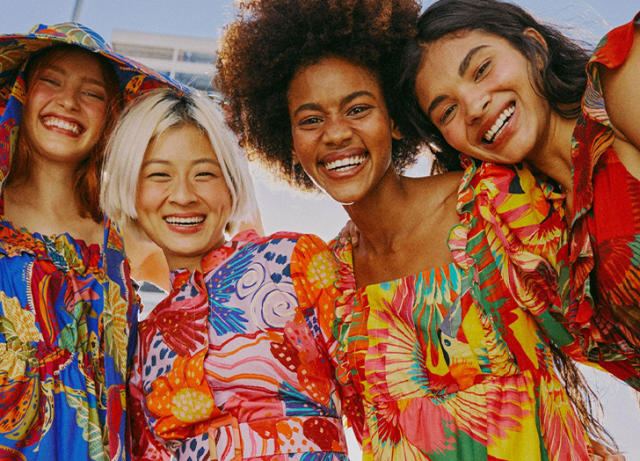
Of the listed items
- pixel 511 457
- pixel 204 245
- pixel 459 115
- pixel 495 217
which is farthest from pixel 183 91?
pixel 511 457

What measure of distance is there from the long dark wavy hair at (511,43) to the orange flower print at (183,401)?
3.16 feet

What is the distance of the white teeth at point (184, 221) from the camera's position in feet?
6.23

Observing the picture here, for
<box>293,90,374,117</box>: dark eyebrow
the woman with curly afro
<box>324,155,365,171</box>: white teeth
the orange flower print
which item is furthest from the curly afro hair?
the orange flower print

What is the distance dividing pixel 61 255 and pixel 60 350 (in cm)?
30

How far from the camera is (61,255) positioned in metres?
1.90

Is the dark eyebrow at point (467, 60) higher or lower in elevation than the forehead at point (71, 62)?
lower

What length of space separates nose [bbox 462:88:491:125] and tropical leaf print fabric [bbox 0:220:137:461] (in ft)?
3.74

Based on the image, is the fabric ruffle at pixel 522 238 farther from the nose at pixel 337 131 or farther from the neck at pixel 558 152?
the nose at pixel 337 131

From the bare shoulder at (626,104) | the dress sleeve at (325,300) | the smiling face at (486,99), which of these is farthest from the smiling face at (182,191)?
the bare shoulder at (626,104)

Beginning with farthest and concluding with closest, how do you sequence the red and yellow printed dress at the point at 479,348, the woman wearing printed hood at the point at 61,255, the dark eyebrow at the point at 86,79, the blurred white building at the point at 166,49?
the blurred white building at the point at 166,49 → the dark eyebrow at the point at 86,79 → the woman wearing printed hood at the point at 61,255 → the red and yellow printed dress at the point at 479,348

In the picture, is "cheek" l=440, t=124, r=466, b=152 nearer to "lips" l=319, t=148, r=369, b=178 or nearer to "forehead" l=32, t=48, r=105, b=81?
"lips" l=319, t=148, r=369, b=178

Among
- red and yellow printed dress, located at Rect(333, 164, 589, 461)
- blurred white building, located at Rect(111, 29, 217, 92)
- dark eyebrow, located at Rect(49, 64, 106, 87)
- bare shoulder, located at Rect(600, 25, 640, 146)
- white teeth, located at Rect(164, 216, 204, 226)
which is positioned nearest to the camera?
bare shoulder, located at Rect(600, 25, 640, 146)

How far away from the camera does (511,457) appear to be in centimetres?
152

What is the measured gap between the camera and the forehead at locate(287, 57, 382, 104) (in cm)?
192
